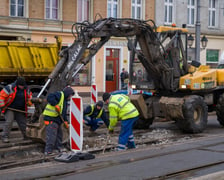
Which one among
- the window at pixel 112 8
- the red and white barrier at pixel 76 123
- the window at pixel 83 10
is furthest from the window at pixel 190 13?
the red and white barrier at pixel 76 123

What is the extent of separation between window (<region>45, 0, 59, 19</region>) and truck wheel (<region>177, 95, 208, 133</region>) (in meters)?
15.4

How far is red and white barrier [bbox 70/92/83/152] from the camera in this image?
911cm

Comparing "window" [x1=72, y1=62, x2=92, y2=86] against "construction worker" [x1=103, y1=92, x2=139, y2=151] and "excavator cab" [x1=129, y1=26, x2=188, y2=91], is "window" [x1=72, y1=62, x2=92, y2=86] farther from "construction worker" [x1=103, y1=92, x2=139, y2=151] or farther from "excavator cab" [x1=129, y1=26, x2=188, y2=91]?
"construction worker" [x1=103, y1=92, x2=139, y2=151]

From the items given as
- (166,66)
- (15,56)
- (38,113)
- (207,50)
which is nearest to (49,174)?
(38,113)

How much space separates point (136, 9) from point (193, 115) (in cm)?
1789

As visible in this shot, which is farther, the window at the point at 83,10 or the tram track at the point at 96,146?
the window at the point at 83,10

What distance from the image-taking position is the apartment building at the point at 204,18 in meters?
31.5

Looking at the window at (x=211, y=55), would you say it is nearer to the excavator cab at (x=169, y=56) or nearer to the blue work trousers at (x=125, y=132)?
the excavator cab at (x=169, y=56)

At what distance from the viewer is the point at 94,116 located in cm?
1290

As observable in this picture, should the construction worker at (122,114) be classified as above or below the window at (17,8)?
below

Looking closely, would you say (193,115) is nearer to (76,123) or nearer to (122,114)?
(122,114)

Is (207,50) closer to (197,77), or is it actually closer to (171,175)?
(197,77)

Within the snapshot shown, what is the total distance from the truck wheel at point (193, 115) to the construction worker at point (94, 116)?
7.26 feet

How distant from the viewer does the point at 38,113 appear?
35.8 feet
